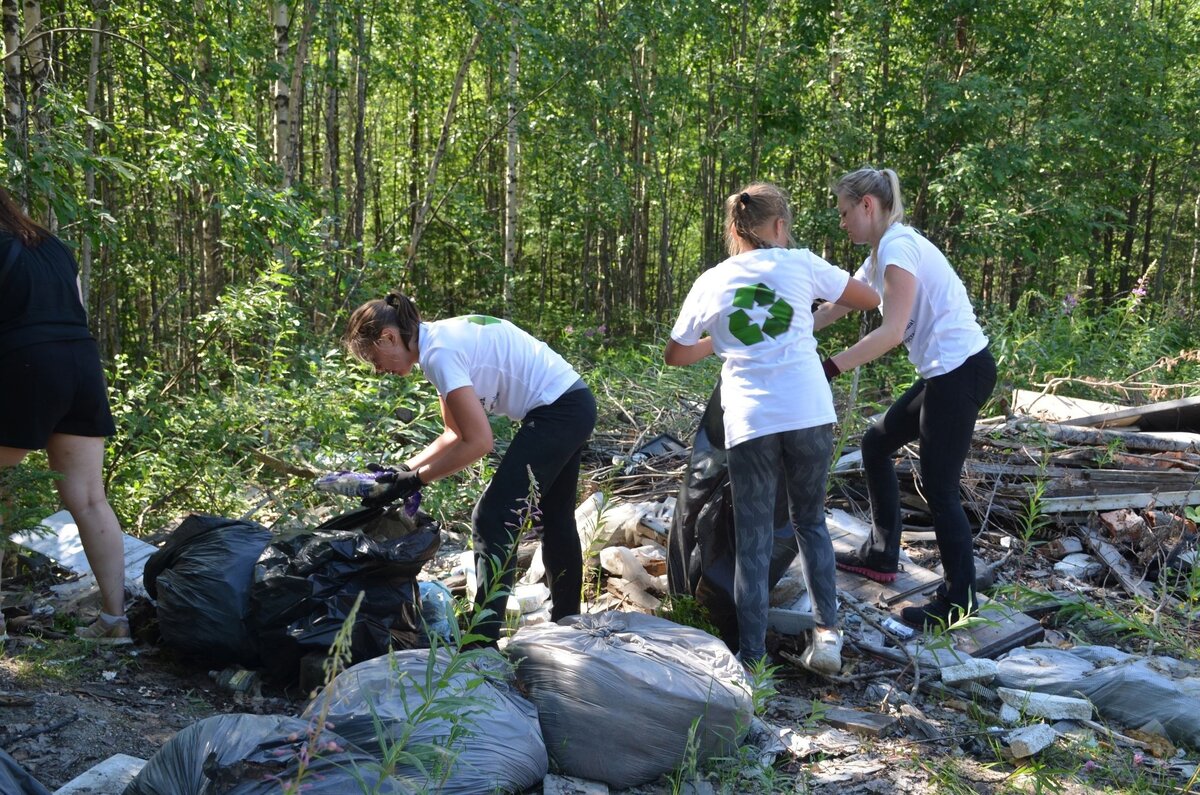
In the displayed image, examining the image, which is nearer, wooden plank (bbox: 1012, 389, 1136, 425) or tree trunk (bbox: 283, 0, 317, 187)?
wooden plank (bbox: 1012, 389, 1136, 425)

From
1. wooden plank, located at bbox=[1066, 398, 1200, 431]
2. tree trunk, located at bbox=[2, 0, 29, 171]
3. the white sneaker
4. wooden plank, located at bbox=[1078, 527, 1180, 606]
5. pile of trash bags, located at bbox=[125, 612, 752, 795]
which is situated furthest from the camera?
wooden plank, located at bbox=[1066, 398, 1200, 431]

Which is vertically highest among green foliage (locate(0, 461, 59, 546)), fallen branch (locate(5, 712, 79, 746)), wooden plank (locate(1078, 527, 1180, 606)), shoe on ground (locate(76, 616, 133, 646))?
green foliage (locate(0, 461, 59, 546))

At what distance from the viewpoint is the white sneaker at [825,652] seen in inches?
136

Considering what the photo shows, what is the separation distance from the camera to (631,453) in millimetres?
5629

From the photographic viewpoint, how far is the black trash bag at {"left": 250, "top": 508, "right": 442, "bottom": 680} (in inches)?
124

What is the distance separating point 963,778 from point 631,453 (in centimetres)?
300

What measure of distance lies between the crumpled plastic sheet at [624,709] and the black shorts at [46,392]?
5.78 ft

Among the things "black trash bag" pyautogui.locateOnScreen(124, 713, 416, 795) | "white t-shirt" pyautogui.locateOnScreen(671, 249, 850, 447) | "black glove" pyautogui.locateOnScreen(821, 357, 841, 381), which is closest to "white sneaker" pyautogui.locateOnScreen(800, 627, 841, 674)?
"white t-shirt" pyautogui.locateOnScreen(671, 249, 850, 447)

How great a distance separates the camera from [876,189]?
11.7 feet

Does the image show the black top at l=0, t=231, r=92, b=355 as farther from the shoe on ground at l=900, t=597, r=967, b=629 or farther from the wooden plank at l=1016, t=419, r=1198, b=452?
the wooden plank at l=1016, t=419, r=1198, b=452

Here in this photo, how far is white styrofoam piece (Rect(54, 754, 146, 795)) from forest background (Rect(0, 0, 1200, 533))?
158 centimetres

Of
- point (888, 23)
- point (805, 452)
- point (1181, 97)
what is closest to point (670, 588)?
point (805, 452)

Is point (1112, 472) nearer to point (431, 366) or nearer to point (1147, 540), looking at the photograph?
point (1147, 540)

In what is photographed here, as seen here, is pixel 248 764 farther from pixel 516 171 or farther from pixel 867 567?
pixel 516 171
